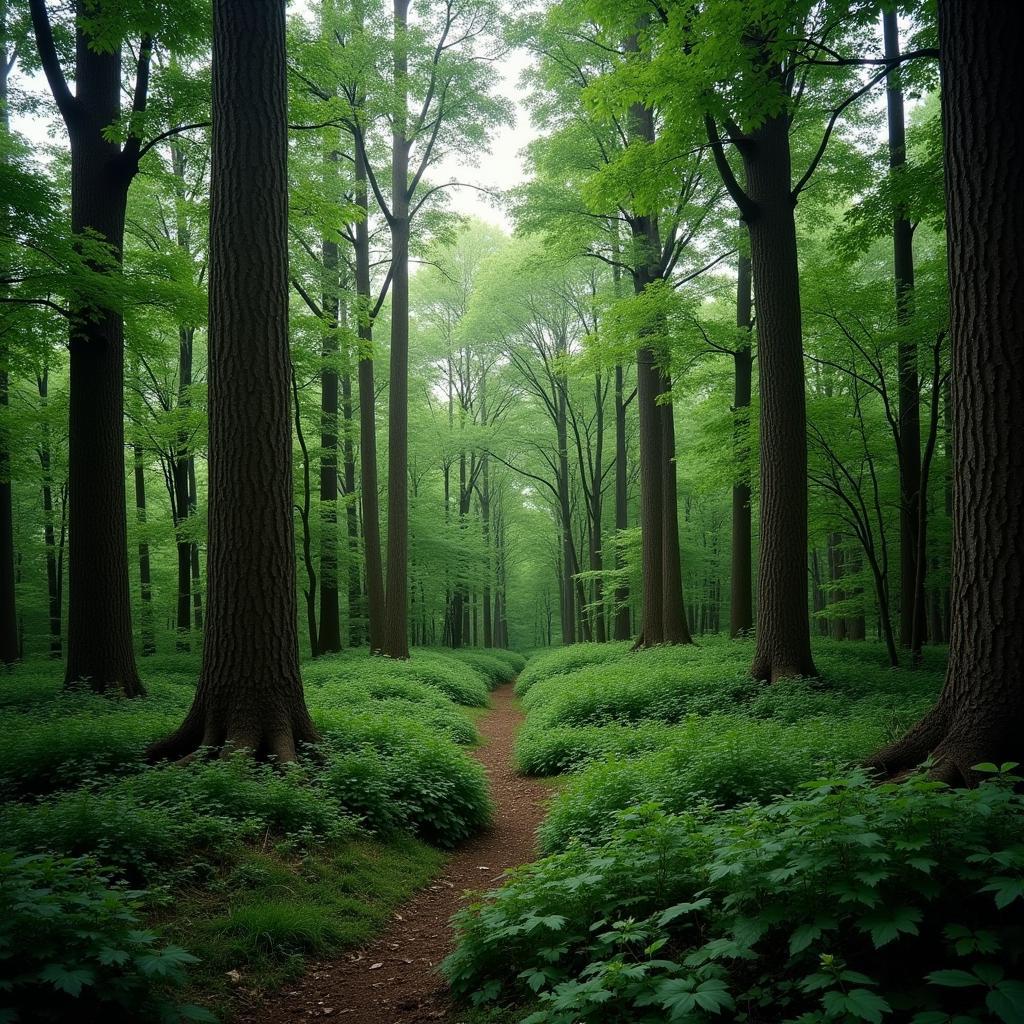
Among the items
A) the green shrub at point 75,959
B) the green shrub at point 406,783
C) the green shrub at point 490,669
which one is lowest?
the green shrub at point 490,669

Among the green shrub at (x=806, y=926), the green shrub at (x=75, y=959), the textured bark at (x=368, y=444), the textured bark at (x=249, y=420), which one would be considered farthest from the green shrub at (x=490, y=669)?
the green shrub at (x=75, y=959)

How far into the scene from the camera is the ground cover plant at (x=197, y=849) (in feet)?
8.43

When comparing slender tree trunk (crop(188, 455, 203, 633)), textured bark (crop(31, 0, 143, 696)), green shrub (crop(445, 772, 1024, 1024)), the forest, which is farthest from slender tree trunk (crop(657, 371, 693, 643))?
slender tree trunk (crop(188, 455, 203, 633))

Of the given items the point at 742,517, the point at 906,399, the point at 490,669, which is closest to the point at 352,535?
the point at 490,669

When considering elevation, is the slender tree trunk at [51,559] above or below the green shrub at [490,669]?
above

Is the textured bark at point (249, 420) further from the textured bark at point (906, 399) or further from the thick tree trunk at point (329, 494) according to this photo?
the thick tree trunk at point (329, 494)

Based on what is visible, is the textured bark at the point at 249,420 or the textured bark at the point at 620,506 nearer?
the textured bark at the point at 249,420

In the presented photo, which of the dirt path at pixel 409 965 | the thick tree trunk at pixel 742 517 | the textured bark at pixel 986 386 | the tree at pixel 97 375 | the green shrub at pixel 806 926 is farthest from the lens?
the thick tree trunk at pixel 742 517

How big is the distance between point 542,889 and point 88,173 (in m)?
10.8

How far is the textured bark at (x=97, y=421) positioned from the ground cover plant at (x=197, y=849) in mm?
1336

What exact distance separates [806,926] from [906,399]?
1154 cm

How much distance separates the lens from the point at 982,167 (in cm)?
405

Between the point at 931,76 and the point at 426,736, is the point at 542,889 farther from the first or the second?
the point at 931,76

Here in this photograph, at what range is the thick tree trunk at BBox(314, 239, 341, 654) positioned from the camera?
16.7m
